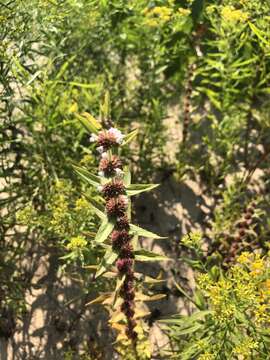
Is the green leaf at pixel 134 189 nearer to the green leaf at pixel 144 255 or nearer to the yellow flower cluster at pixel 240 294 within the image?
the green leaf at pixel 144 255

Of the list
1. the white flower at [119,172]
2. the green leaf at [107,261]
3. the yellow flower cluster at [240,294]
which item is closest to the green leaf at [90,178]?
the white flower at [119,172]

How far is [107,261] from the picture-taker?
243 cm

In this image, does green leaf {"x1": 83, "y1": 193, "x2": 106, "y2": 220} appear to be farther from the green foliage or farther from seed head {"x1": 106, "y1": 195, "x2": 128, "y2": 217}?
the green foliage

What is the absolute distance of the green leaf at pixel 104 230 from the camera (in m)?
2.30

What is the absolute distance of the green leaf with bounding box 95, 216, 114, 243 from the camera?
2.30 m

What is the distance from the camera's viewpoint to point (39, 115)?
3.57 m

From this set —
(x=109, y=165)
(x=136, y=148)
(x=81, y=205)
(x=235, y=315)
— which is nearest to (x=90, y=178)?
(x=109, y=165)

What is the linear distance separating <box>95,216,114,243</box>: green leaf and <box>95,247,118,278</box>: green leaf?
0.54 feet

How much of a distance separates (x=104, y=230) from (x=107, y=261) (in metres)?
0.19

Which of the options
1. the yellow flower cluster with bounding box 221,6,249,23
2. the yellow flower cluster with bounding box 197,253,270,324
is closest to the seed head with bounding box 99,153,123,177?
the yellow flower cluster with bounding box 197,253,270,324

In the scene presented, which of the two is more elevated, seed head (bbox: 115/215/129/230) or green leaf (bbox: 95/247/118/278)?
seed head (bbox: 115/215/129/230)

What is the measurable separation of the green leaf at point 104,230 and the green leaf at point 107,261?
164 millimetres

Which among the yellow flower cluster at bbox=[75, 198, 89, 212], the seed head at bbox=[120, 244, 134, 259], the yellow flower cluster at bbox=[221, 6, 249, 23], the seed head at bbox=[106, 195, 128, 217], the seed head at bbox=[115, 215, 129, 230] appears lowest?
the seed head at bbox=[120, 244, 134, 259]

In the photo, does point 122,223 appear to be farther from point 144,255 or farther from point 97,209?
point 144,255
